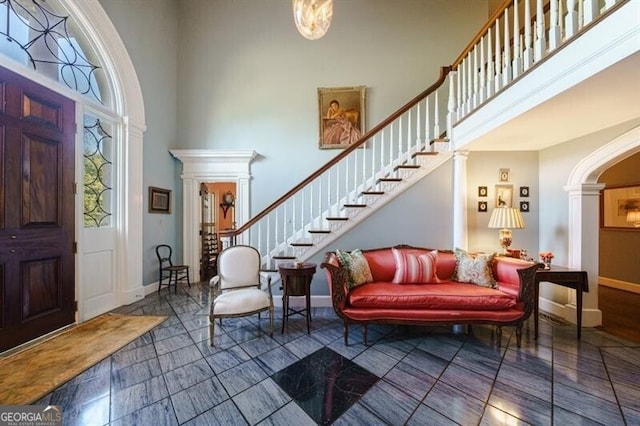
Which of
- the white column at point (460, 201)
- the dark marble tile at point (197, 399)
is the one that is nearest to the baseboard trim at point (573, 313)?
the white column at point (460, 201)

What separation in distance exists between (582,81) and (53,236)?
4901mm

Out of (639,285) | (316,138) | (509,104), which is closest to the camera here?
(509,104)

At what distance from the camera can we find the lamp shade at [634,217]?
4371 mm

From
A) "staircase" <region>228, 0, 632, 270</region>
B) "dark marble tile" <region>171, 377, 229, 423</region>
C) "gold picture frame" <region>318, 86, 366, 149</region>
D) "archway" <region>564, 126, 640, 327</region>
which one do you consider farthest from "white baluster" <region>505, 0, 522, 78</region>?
"dark marble tile" <region>171, 377, 229, 423</region>

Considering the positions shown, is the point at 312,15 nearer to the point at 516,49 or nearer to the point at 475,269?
the point at 516,49

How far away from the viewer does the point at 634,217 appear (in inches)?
174

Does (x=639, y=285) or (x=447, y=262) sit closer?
(x=447, y=262)

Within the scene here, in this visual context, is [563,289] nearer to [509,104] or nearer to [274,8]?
[509,104]

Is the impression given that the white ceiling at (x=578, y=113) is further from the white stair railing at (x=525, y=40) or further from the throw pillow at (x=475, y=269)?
the throw pillow at (x=475, y=269)

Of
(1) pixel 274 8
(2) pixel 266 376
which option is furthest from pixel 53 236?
(1) pixel 274 8

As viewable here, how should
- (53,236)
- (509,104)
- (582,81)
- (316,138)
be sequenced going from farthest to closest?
(316,138) → (53,236) → (509,104) → (582,81)

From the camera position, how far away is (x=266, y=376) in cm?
208

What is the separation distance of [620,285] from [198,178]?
304 inches

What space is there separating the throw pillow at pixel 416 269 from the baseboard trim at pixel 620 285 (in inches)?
159
